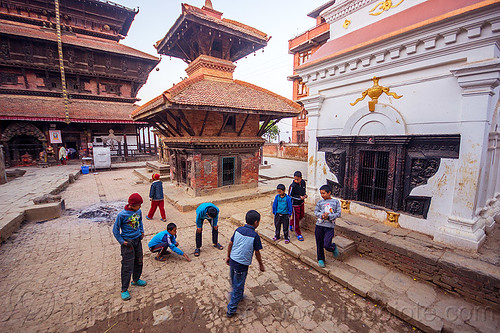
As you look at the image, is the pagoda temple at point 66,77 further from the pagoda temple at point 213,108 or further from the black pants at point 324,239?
the black pants at point 324,239

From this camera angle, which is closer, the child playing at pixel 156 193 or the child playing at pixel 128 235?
the child playing at pixel 128 235

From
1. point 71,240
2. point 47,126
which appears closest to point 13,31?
point 47,126

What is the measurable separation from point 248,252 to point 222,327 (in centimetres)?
116

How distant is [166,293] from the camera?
A: 3805mm

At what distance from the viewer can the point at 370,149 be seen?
5.14 metres

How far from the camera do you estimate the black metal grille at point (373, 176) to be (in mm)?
5031

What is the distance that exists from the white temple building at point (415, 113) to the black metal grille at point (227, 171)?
5.04 m

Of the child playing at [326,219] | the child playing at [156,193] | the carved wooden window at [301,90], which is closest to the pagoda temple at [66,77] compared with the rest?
the child playing at [156,193]

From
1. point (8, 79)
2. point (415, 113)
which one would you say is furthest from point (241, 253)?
point (8, 79)

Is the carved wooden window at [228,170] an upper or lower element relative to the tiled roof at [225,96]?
lower

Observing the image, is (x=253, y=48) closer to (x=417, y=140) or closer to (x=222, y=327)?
(x=417, y=140)

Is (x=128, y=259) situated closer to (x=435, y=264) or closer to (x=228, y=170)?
(x=435, y=264)

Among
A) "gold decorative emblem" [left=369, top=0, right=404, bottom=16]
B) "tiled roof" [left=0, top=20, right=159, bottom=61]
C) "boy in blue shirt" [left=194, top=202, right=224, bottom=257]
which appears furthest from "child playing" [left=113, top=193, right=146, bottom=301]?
"tiled roof" [left=0, top=20, right=159, bottom=61]

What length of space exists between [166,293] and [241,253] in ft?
5.92
